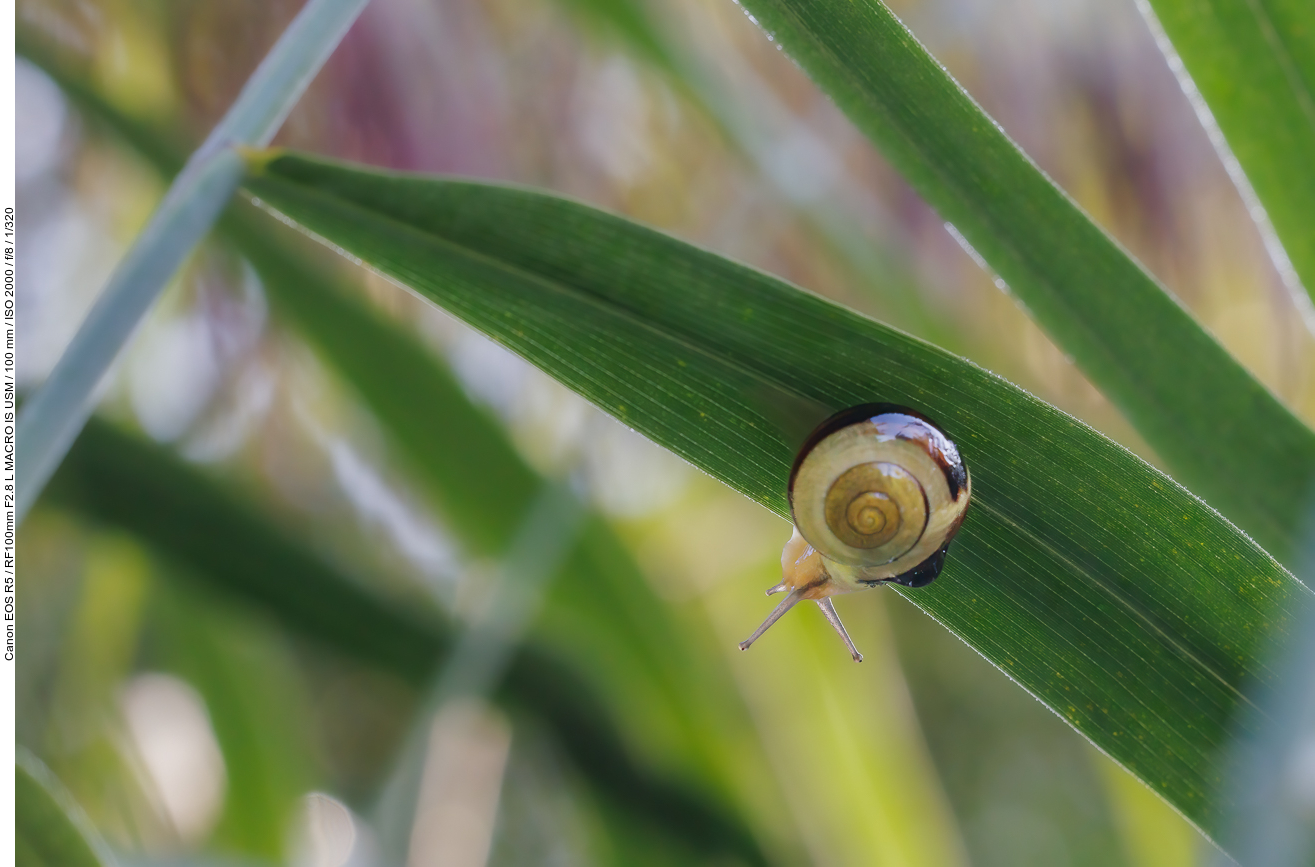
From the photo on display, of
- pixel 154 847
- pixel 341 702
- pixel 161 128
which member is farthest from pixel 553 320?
pixel 341 702

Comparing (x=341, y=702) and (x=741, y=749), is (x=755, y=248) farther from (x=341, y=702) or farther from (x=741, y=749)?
(x=341, y=702)

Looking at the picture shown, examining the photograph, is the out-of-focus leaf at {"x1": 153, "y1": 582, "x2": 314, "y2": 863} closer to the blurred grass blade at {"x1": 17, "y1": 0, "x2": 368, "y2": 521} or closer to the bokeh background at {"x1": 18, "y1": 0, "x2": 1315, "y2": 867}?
the bokeh background at {"x1": 18, "y1": 0, "x2": 1315, "y2": 867}

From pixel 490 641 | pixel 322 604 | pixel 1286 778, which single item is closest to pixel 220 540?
pixel 322 604

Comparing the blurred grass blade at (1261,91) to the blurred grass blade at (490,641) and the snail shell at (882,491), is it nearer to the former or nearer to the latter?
the snail shell at (882,491)

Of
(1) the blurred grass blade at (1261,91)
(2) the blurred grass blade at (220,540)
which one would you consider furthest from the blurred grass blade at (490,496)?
(1) the blurred grass blade at (1261,91)

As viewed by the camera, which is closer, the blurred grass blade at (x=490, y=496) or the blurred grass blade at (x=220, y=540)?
the blurred grass blade at (x=220, y=540)

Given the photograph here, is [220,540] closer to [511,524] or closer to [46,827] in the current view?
[511,524]

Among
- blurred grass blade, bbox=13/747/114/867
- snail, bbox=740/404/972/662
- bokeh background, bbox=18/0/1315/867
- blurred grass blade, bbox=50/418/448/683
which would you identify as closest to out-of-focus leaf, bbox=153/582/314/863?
bokeh background, bbox=18/0/1315/867
